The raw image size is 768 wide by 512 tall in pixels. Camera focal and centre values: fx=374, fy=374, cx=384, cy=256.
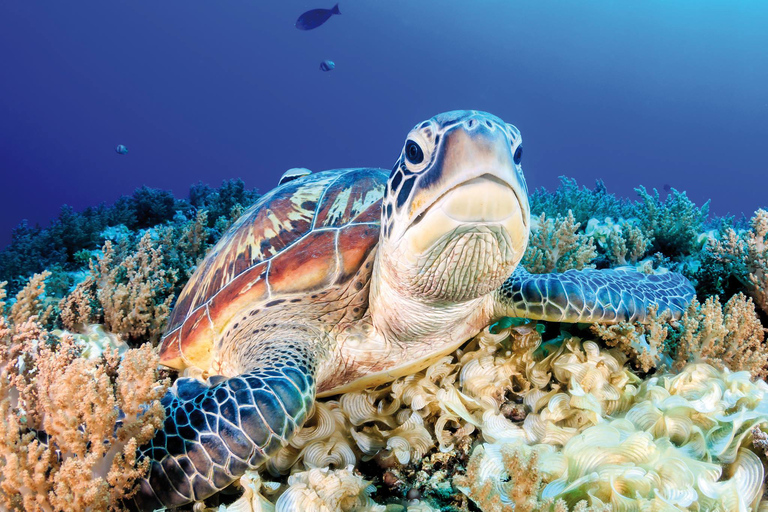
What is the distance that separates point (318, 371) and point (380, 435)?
38cm

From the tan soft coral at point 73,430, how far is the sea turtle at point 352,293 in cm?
10

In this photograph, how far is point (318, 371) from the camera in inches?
65.6

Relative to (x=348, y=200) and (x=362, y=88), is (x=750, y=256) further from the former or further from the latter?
(x=362, y=88)

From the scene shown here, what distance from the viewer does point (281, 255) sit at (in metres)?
1.98

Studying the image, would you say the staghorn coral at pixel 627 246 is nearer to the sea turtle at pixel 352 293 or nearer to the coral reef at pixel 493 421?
the coral reef at pixel 493 421

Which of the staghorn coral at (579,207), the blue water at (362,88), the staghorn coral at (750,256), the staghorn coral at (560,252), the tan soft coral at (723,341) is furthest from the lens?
the blue water at (362,88)

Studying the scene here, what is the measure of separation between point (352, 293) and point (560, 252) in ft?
5.78

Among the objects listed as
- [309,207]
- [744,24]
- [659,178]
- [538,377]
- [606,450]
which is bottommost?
[606,450]

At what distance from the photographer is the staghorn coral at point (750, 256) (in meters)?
2.03

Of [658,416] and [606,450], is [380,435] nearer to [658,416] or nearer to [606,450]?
[606,450]

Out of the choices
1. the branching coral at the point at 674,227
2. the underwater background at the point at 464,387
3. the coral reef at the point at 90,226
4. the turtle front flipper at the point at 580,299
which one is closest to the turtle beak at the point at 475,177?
the underwater background at the point at 464,387

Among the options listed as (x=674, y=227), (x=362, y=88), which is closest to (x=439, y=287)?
(x=674, y=227)

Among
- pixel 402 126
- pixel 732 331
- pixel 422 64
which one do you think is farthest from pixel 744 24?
pixel 732 331

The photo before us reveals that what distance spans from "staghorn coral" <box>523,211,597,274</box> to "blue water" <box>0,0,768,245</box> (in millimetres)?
77904
